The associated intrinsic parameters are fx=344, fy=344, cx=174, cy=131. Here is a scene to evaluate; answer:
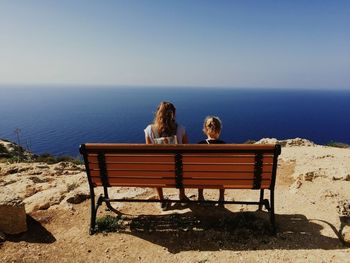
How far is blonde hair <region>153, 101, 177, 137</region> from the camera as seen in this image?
643cm

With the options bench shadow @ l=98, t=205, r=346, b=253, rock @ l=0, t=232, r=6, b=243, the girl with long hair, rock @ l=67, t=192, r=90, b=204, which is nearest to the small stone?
bench shadow @ l=98, t=205, r=346, b=253

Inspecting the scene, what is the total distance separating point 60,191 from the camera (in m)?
8.18

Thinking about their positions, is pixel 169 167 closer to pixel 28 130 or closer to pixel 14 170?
pixel 14 170

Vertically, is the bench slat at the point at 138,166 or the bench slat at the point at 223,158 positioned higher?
the bench slat at the point at 223,158

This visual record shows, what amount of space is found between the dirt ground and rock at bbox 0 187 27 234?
5.9 inches

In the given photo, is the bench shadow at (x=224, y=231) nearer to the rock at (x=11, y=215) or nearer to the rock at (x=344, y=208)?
the rock at (x=344, y=208)

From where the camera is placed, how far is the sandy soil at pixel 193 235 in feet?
17.1

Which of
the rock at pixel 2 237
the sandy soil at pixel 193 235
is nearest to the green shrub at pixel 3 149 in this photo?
the sandy soil at pixel 193 235

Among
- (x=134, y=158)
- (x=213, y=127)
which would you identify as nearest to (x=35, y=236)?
(x=134, y=158)

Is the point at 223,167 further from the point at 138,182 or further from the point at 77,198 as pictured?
the point at 77,198

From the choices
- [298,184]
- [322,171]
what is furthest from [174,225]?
[322,171]

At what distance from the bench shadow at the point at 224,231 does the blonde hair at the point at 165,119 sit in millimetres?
1655

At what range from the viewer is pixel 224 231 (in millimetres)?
5938

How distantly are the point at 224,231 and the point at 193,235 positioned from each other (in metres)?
0.55
